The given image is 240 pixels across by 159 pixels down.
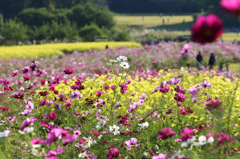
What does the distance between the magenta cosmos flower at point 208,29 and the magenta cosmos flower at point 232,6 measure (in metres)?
0.11

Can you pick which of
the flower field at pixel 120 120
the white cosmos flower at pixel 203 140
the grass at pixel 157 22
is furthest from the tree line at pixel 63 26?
the white cosmos flower at pixel 203 140

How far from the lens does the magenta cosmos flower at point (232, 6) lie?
131cm

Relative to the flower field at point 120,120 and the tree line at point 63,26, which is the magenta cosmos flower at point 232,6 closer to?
the flower field at point 120,120

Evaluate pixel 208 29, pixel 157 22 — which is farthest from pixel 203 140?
pixel 157 22

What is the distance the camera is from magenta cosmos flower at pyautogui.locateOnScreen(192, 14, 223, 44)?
1432 mm

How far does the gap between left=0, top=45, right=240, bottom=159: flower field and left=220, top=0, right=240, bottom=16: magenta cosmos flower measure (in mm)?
525

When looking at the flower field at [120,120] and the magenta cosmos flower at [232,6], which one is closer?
the magenta cosmos flower at [232,6]

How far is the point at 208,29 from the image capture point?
144 centimetres

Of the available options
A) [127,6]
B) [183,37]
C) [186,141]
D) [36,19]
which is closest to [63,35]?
[36,19]

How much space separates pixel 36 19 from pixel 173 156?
3899 centimetres

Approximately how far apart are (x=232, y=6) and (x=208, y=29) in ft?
0.61

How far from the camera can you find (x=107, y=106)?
383 centimetres

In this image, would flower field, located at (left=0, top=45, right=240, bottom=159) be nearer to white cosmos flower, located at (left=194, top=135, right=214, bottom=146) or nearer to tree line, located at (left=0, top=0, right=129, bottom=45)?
white cosmos flower, located at (left=194, top=135, right=214, bottom=146)

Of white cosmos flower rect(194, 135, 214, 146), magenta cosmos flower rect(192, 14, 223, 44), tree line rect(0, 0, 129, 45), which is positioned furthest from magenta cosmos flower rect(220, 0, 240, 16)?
tree line rect(0, 0, 129, 45)
